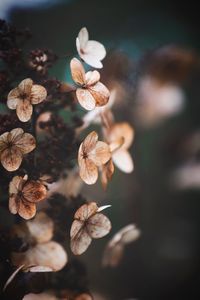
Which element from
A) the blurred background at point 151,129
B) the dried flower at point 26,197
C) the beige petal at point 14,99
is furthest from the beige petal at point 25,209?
the blurred background at point 151,129

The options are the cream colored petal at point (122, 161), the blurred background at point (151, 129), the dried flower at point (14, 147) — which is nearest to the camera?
the dried flower at point (14, 147)

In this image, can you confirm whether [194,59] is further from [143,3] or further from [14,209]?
[14,209]

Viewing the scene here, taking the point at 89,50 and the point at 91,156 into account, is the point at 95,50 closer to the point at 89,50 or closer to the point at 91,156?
the point at 89,50

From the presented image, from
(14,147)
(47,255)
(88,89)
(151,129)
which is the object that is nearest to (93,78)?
(88,89)

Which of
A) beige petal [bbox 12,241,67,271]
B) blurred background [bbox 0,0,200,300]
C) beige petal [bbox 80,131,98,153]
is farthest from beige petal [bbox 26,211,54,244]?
blurred background [bbox 0,0,200,300]

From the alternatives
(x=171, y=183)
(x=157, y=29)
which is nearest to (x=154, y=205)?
(x=171, y=183)

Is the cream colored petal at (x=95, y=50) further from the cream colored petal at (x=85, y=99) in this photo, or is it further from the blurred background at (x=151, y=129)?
the blurred background at (x=151, y=129)

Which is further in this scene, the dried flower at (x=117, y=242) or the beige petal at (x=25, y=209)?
the dried flower at (x=117, y=242)
